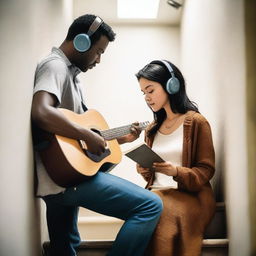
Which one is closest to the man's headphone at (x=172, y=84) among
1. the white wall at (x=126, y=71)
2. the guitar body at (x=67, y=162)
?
the guitar body at (x=67, y=162)

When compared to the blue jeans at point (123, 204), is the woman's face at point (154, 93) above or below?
above

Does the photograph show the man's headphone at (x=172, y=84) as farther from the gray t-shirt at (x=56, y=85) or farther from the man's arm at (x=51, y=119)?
the man's arm at (x=51, y=119)

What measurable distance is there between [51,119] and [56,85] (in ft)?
0.57

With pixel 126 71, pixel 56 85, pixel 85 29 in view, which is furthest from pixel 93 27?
pixel 126 71

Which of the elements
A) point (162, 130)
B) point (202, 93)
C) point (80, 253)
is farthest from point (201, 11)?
point (80, 253)

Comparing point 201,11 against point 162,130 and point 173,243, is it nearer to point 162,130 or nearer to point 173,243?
point 162,130

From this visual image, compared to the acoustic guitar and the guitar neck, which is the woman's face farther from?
the acoustic guitar

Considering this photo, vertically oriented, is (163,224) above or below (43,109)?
below

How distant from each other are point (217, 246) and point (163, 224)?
341 mm

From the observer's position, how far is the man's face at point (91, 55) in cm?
191

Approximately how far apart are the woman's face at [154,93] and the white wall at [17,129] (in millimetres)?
649

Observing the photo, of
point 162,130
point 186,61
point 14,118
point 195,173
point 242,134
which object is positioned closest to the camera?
point 14,118

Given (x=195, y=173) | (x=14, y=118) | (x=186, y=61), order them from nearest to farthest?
(x=14, y=118) → (x=195, y=173) → (x=186, y=61)

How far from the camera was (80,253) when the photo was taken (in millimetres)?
2031
